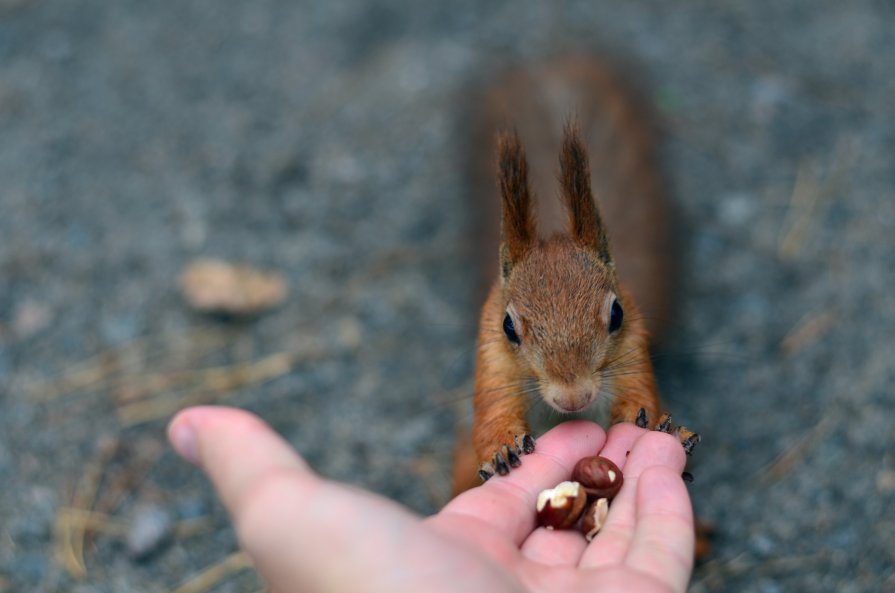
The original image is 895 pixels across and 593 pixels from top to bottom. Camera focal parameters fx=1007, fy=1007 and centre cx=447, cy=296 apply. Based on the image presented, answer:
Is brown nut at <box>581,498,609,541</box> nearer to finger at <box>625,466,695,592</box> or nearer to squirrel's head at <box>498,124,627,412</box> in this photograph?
finger at <box>625,466,695,592</box>

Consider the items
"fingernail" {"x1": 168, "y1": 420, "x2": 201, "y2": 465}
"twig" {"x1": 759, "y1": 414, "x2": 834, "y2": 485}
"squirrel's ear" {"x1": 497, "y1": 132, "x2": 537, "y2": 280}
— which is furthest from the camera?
"twig" {"x1": 759, "y1": 414, "x2": 834, "y2": 485}

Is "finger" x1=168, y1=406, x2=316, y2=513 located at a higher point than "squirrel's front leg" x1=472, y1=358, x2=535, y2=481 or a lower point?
higher

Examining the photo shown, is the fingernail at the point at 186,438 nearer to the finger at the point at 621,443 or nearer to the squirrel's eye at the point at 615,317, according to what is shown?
the finger at the point at 621,443

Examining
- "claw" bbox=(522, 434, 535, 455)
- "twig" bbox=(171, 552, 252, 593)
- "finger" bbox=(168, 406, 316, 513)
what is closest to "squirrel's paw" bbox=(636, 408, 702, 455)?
"claw" bbox=(522, 434, 535, 455)

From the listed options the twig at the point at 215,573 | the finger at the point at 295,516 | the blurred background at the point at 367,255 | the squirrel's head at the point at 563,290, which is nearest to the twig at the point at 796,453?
the blurred background at the point at 367,255

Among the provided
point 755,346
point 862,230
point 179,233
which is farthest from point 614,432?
point 179,233

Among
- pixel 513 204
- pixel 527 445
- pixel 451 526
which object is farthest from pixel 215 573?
pixel 513 204

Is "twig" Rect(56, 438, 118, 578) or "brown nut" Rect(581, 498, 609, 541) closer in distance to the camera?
"brown nut" Rect(581, 498, 609, 541)
